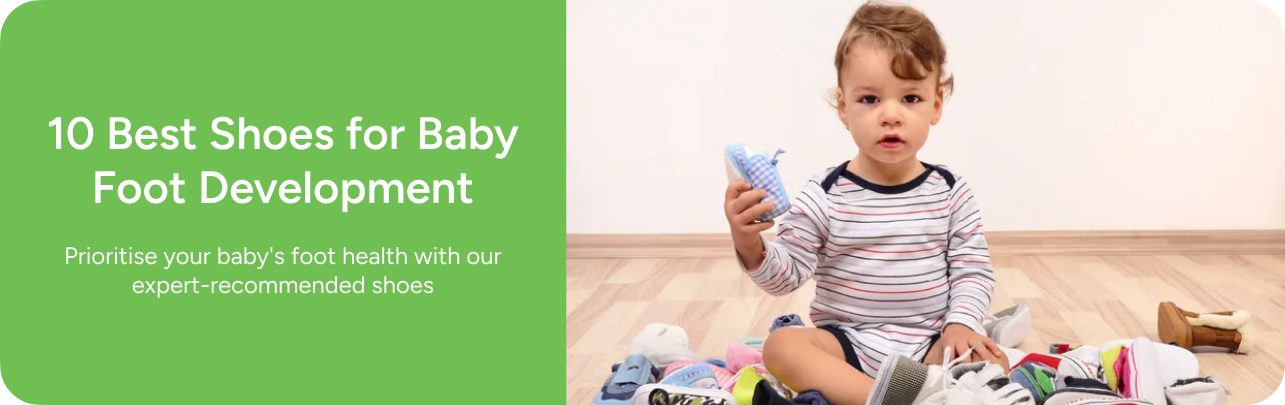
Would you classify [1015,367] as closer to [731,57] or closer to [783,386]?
[783,386]

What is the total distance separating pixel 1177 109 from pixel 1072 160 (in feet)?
0.78

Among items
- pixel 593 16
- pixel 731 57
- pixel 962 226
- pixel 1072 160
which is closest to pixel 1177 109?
pixel 1072 160

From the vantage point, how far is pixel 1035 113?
8.43ft

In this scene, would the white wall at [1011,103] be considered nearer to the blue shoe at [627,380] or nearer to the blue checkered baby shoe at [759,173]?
the blue shoe at [627,380]

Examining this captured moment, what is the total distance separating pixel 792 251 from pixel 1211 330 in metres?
0.67

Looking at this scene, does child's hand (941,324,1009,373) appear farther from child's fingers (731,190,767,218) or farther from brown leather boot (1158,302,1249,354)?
brown leather boot (1158,302,1249,354)

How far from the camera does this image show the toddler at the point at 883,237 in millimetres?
1294

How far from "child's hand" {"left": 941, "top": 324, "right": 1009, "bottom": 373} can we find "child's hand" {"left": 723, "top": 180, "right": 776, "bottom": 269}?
23cm

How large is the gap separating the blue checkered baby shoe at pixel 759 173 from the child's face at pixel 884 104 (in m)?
0.10

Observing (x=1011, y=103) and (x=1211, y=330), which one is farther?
(x=1011, y=103)

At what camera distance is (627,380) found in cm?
138

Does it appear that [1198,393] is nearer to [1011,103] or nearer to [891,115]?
[891,115]

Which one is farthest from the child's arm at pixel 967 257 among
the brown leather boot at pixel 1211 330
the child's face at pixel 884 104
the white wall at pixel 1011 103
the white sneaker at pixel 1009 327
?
the white wall at pixel 1011 103

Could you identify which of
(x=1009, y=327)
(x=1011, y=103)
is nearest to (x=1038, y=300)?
(x=1009, y=327)
